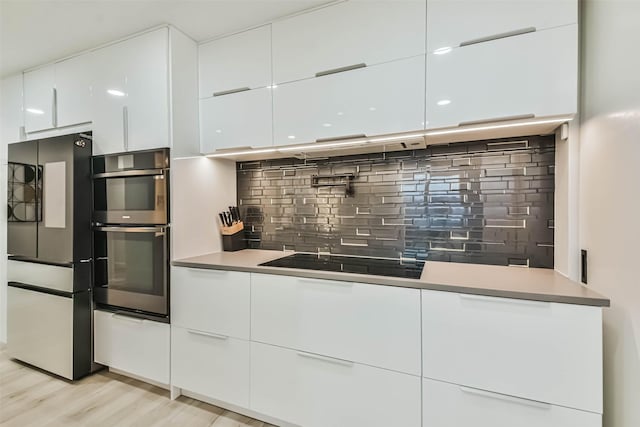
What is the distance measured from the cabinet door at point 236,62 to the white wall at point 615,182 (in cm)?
167

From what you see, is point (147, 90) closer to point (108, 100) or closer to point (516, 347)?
point (108, 100)

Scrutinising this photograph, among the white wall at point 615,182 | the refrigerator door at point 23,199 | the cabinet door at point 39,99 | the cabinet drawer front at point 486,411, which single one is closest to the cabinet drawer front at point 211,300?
the cabinet drawer front at point 486,411

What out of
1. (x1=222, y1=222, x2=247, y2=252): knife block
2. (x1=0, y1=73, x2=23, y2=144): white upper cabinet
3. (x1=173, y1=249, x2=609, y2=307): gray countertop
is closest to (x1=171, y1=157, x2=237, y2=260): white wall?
(x1=222, y1=222, x2=247, y2=252): knife block

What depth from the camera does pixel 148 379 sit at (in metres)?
2.12

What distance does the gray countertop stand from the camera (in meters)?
1.17

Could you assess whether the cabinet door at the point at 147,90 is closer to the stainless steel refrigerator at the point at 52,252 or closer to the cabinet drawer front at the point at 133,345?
the stainless steel refrigerator at the point at 52,252

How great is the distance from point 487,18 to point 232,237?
2.08 m

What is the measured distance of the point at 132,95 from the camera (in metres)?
2.10

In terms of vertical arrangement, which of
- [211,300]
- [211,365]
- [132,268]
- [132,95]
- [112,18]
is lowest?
[211,365]

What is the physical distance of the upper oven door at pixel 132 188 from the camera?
1.96 metres

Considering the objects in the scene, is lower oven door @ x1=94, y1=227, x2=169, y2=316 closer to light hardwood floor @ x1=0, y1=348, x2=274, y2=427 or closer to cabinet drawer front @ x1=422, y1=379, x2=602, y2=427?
light hardwood floor @ x1=0, y1=348, x2=274, y2=427

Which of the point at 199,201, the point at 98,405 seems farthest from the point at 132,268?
the point at 98,405

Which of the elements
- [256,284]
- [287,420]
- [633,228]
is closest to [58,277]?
[256,284]

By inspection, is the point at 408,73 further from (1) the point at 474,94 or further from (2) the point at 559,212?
(2) the point at 559,212
